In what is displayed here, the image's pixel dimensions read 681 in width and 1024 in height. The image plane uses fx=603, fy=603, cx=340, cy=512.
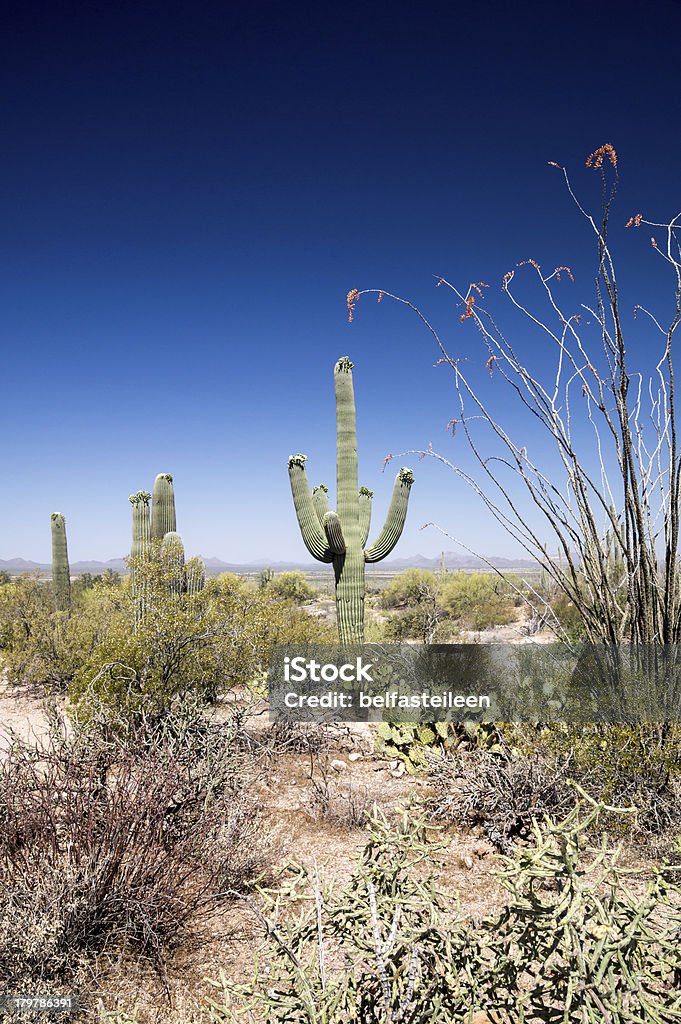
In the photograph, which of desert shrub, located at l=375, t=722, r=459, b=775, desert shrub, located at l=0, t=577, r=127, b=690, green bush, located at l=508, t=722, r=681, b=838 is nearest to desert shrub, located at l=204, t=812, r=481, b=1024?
green bush, located at l=508, t=722, r=681, b=838

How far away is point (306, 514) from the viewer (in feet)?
33.0

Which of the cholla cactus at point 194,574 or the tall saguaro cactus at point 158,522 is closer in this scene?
the cholla cactus at point 194,574

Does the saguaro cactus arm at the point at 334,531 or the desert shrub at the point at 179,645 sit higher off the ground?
the saguaro cactus arm at the point at 334,531

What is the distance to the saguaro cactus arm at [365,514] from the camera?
34.2 ft

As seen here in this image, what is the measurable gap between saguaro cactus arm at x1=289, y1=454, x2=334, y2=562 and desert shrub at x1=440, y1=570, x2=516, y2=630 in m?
9.35

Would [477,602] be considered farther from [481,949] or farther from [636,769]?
[481,949]

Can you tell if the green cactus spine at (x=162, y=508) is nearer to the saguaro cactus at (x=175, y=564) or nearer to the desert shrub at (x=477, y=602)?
the saguaro cactus at (x=175, y=564)

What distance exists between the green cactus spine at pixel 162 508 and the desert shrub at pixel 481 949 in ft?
36.0

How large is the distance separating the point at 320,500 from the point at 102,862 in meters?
9.20

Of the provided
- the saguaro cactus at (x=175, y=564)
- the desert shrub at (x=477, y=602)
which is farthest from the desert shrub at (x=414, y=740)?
the desert shrub at (x=477, y=602)

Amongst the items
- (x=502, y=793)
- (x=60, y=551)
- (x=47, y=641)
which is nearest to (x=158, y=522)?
(x=47, y=641)

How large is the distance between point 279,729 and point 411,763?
148 centimetres

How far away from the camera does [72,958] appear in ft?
8.65

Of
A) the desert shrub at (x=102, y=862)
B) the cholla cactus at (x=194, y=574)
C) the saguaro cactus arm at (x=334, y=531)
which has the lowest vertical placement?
the desert shrub at (x=102, y=862)
